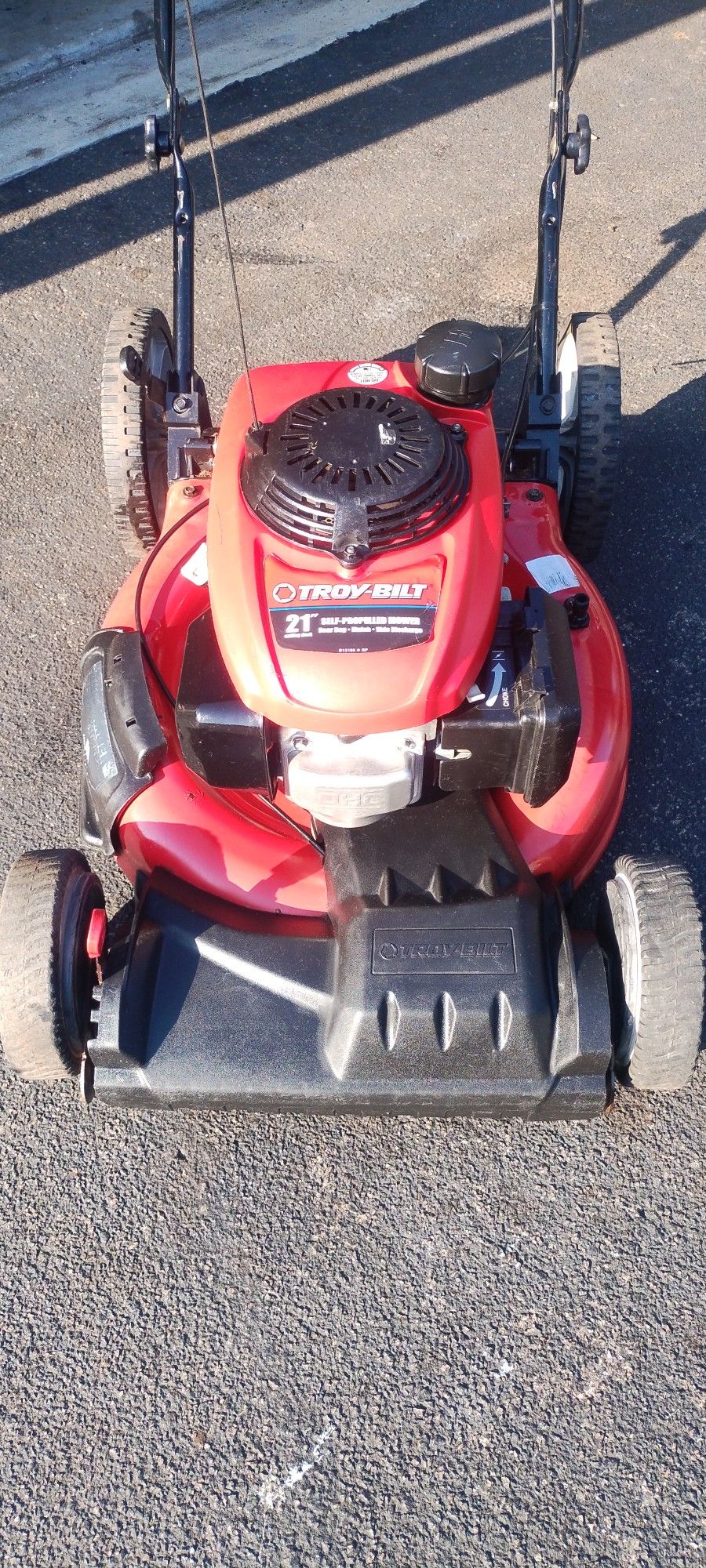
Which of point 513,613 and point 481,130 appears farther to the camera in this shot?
point 481,130

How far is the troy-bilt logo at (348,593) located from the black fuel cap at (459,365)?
439 millimetres

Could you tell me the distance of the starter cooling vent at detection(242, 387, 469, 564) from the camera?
1658 millimetres

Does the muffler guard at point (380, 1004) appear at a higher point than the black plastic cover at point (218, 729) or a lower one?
lower

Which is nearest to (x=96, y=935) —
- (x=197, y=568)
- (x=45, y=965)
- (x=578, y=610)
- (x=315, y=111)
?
(x=45, y=965)

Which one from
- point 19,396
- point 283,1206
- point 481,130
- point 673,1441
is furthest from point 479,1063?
point 481,130

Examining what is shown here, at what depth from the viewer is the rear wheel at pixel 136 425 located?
8.31 ft

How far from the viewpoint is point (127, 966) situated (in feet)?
5.68

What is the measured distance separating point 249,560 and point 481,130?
3.47 metres

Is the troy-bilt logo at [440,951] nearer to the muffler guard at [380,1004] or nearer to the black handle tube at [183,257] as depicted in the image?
the muffler guard at [380,1004]

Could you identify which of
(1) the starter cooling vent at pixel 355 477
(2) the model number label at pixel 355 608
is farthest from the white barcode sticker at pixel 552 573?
(2) the model number label at pixel 355 608

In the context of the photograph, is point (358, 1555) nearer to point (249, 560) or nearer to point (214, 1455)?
point (214, 1455)

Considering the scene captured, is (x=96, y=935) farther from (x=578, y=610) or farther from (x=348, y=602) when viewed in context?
(x=578, y=610)

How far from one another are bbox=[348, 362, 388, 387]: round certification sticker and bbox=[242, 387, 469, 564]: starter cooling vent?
0.19 meters

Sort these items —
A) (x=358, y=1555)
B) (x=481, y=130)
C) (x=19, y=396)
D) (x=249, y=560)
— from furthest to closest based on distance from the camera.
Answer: (x=481, y=130), (x=19, y=396), (x=249, y=560), (x=358, y=1555)
